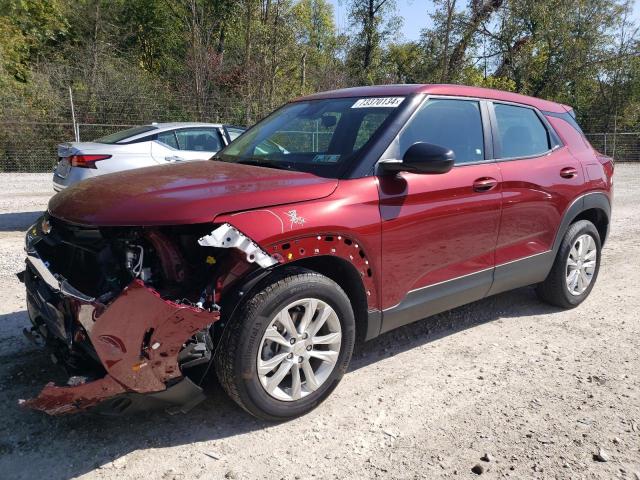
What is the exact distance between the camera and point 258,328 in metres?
2.69

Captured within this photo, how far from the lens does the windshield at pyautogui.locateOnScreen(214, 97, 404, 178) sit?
3.39 metres

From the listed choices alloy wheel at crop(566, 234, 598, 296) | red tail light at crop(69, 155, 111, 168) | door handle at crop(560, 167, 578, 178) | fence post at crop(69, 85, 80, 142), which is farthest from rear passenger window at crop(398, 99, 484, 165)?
fence post at crop(69, 85, 80, 142)

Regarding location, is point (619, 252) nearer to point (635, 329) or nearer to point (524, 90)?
point (635, 329)

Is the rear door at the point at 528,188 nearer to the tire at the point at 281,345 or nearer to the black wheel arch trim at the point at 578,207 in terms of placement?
the black wheel arch trim at the point at 578,207

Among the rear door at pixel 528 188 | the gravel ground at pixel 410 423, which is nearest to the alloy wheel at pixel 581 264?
the rear door at pixel 528 188

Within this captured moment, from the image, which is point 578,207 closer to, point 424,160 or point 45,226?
point 424,160

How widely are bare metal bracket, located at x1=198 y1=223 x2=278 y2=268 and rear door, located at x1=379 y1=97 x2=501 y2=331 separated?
860mm

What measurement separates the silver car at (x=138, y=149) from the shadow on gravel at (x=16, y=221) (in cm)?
80

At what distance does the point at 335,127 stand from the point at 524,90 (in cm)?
2778

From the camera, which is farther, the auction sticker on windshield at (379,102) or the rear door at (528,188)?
the rear door at (528,188)

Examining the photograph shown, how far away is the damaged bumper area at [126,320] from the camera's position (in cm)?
239

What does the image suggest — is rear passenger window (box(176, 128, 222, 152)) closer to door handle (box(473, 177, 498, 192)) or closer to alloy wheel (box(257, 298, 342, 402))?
door handle (box(473, 177, 498, 192))

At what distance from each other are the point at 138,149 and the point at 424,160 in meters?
6.11

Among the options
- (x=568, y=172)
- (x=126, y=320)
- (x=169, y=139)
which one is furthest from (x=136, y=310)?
(x=169, y=139)
